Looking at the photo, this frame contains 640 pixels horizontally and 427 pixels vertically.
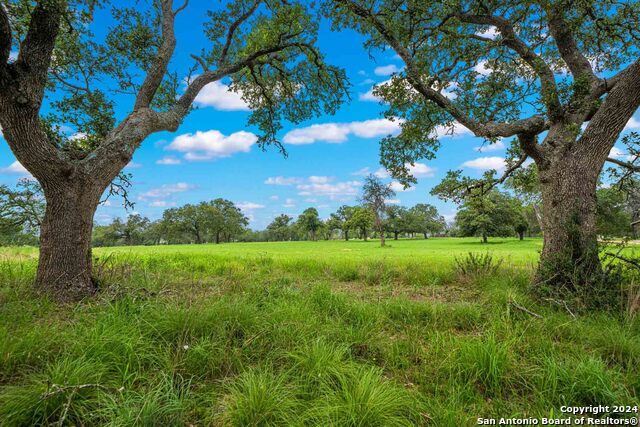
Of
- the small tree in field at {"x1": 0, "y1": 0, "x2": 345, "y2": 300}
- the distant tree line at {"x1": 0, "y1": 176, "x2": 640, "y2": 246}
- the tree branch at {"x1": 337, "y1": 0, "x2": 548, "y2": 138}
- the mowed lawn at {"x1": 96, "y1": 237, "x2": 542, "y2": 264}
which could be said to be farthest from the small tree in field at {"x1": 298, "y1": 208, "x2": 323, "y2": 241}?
the tree branch at {"x1": 337, "y1": 0, "x2": 548, "y2": 138}

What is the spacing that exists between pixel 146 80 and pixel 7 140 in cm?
311

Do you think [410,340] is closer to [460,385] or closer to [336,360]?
[460,385]

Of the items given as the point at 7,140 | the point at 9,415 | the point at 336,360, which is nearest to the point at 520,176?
the point at 336,360

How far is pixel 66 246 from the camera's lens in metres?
5.00

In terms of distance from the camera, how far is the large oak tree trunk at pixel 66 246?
484cm

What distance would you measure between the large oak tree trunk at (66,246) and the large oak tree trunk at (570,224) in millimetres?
9026

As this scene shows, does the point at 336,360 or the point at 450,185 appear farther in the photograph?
the point at 450,185

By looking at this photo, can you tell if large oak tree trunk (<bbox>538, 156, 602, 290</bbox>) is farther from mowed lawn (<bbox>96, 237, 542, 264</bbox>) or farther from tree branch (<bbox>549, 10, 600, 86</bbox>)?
tree branch (<bbox>549, 10, 600, 86</bbox>)

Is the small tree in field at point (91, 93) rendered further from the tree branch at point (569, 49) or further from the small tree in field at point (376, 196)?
the small tree in field at point (376, 196)

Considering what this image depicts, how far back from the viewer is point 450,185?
28.1 feet

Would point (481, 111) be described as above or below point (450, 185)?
above

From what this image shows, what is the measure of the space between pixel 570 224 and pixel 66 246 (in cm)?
1008

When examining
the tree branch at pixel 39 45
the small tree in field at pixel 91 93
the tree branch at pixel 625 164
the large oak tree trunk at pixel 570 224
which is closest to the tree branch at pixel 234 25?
the small tree in field at pixel 91 93

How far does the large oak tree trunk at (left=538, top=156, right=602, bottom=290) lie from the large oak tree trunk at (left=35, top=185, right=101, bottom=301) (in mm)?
9026
